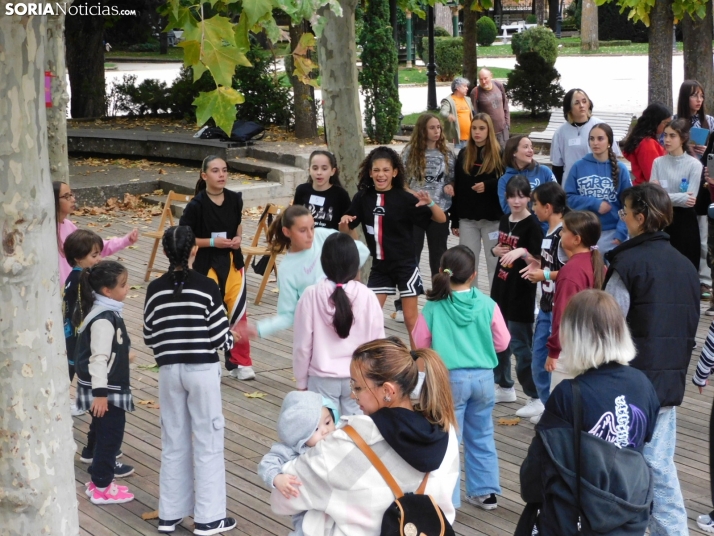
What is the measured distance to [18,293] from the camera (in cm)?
379

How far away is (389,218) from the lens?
750cm

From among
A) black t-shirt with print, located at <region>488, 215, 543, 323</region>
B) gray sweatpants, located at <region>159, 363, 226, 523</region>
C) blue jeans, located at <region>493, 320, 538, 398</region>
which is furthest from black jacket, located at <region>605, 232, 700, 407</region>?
gray sweatpants, located at <region>159, 363, 226, 523</region>

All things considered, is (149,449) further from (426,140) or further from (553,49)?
(553,49)

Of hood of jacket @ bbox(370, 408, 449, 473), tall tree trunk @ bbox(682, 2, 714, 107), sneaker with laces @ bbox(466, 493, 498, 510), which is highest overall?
tall tree trunk @ bbox(682, 2, 714, 107)

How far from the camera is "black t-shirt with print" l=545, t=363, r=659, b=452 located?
3.60 metres

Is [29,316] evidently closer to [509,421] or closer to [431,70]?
[509,421]

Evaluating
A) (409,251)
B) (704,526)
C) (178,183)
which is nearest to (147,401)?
(409,251)

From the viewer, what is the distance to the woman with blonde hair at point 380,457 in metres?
3.22

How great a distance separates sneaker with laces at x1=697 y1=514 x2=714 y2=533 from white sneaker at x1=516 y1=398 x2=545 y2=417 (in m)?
1.73

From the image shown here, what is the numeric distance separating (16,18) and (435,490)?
7.60 ft

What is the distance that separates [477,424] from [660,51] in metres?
13.9

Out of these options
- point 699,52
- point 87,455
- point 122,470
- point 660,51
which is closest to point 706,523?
point 122,470

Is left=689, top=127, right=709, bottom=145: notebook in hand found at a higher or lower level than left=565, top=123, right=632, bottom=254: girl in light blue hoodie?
higher

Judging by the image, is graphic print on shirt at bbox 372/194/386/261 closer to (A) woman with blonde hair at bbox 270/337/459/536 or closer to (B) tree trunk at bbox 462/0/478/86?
(A) woman with blonde hair at bbox 270/337/459/536
